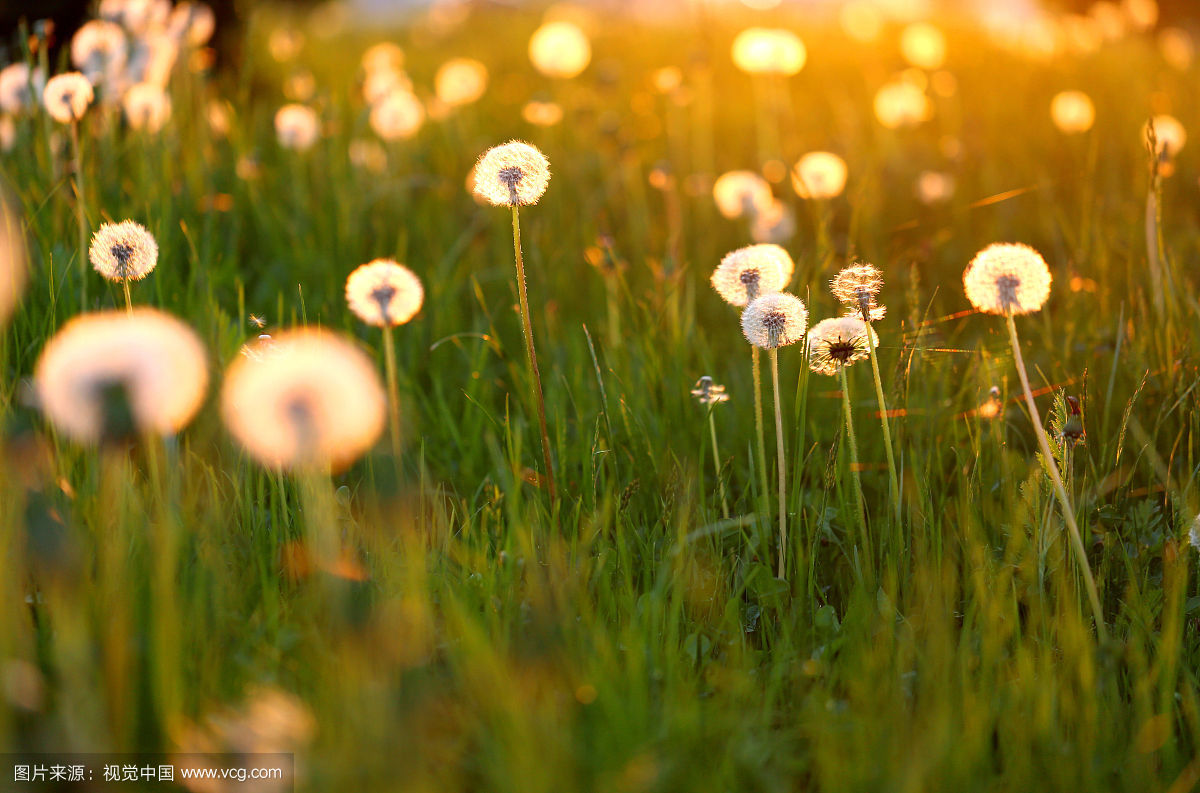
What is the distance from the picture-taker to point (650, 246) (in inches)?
125

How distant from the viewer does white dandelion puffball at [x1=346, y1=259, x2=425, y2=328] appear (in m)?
1.47

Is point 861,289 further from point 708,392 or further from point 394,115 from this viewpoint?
point 394,115

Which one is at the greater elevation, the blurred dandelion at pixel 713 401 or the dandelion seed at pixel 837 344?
the dandelion seed at pixel 837 344

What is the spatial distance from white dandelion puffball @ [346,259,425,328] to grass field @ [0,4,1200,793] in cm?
23

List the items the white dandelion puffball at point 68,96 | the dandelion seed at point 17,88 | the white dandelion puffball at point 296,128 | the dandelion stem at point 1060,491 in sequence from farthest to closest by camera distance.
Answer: the white dandelion puffball at point 296,128 < the dandelion seed at point 17,88 < the white dandelion puffball at point 68,96 < the dandelion stem at point 1060,491

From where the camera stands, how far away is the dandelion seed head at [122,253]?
1.56 m

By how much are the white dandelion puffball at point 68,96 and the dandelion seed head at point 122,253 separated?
694mm

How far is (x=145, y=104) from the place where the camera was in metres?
2.88

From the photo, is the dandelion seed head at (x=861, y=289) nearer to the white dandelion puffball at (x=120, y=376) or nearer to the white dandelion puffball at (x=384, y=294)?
the white dandelion puffball at (x=384, y=294)

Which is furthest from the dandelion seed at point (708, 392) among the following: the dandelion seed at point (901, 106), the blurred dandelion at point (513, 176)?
the dandelion seed at point (901, 106)

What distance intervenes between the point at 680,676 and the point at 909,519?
0.66 m

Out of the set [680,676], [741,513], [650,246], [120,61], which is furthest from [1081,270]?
[120,61]

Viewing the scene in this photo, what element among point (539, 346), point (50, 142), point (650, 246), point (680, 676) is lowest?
point (680, 676)

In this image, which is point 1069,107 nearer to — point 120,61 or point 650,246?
point 650,246
